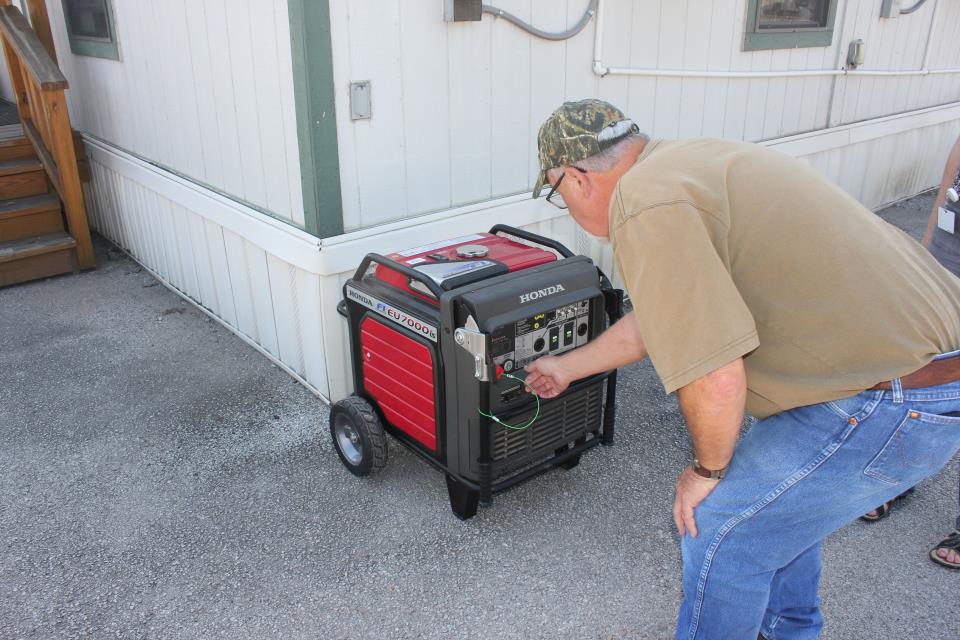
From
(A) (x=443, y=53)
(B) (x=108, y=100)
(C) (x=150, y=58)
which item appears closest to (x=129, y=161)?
(B) (x=108, y=100)

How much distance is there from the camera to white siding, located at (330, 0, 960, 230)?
11.1 feet

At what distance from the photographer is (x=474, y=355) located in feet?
8.32

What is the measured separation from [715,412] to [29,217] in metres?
5.40

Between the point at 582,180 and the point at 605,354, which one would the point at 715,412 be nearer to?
the point at 605,354

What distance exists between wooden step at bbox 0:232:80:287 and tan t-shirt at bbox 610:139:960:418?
492 centimetres

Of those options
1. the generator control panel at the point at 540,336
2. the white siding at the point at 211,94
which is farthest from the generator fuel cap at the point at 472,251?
the white siding at the point at 211,94

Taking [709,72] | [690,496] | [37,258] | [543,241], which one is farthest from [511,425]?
[37,258]

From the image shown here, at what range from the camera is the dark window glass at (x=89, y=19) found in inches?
204

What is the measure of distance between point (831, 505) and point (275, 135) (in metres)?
2.78

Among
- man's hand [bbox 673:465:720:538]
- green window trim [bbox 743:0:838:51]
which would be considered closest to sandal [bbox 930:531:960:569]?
man's hand [bbox 673:465:720:538]

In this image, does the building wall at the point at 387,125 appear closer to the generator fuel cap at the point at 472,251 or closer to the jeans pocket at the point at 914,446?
the generator fuel cap at the point at 472,251

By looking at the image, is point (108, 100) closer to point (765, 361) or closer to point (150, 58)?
point (150, 58)

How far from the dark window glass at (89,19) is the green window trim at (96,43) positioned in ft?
0.05

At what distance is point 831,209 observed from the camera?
1.68 meters
